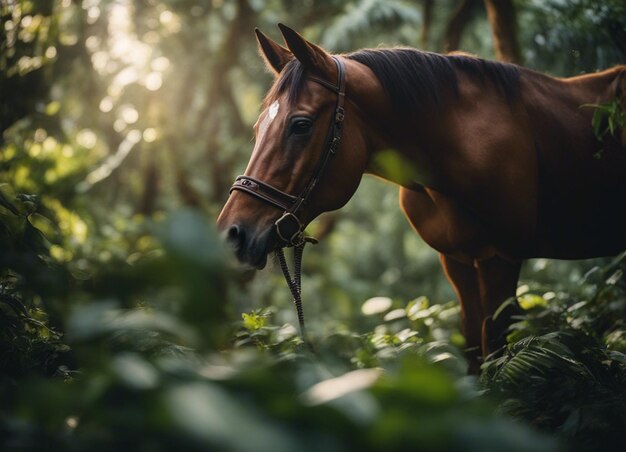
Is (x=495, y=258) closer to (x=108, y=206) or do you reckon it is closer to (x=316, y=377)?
(x=316, y=377)

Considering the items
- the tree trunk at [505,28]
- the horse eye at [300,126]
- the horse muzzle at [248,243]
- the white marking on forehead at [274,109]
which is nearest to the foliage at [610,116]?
the horse eye at [300,126]

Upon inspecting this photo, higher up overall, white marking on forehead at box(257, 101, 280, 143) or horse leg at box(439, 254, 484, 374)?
white marking on forehead at box(257, 101, 280, 143)

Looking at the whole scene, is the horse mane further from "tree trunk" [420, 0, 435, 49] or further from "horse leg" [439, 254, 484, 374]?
"tree trunk" [420, 0, 435, 49]

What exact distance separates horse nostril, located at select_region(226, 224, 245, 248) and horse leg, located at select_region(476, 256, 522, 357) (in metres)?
1.47

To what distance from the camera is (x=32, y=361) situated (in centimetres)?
178

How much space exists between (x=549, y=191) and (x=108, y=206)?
24.0ft

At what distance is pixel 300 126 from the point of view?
99.8 inches

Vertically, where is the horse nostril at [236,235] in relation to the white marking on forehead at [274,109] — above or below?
below

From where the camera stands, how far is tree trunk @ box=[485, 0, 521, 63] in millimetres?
4594

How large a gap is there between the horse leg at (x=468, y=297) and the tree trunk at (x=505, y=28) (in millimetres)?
2254

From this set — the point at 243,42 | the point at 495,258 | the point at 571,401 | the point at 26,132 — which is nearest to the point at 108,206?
the point at 26,132

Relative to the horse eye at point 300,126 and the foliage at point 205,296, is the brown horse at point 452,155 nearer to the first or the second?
the horse eye at point 300,126

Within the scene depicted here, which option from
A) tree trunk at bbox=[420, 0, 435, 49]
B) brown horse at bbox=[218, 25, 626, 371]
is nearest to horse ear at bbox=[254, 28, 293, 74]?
brown horse at bbox=[218, 25, 626, 371]

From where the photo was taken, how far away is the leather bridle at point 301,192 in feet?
7.97
